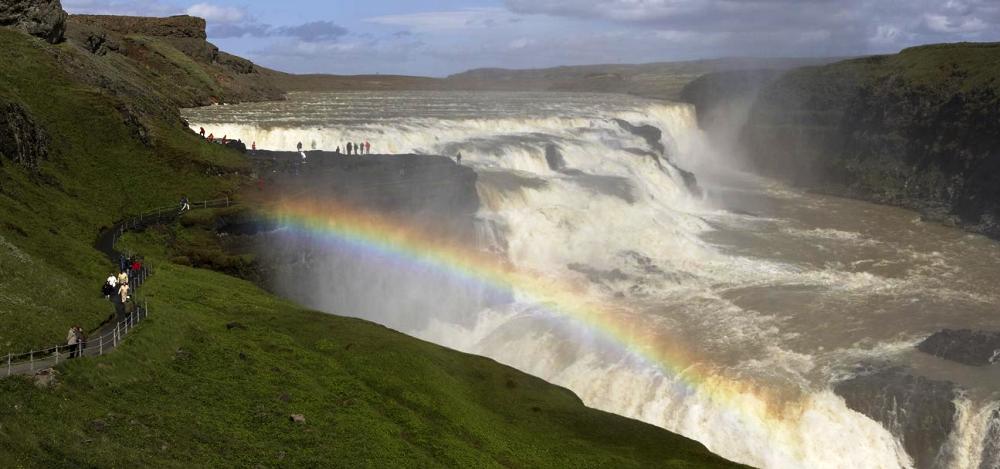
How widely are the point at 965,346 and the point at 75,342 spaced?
99.2ft

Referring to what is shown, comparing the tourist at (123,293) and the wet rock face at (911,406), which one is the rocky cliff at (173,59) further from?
the wet rock face at (911,406)

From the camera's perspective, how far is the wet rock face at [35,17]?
158 feet

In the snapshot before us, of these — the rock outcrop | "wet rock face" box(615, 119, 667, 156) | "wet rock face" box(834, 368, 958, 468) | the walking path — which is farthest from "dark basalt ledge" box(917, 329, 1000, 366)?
the rock outcrop

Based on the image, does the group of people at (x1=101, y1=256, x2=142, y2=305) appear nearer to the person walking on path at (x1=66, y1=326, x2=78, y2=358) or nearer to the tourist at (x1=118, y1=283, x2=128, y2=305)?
the tourist at (x1=118, y1=283, x2=128, y2=305)

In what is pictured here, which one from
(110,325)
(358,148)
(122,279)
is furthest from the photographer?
(358,148)

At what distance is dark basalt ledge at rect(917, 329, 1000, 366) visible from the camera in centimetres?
3362

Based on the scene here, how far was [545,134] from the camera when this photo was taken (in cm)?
6969

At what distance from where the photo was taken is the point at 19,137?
32281 mm

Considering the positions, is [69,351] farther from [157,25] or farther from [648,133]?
[157,25]

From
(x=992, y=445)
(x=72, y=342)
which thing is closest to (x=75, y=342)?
(x=72, y=342)

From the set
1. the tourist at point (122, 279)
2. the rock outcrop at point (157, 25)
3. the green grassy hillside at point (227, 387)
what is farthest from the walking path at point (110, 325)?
the rock outcrop at point (157, 25)

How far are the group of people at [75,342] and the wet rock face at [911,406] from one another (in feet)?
77.5

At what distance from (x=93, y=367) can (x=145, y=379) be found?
125cm

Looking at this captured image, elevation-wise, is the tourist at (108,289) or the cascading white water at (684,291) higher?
the tourist at (108,289)
